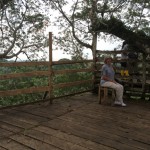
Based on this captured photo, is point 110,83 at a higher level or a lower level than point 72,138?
higher

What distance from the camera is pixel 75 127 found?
450cm

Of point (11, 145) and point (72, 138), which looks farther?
point (72, 138)

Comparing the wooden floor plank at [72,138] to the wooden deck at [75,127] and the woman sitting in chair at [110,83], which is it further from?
the woman sitting in chair at [110,83]

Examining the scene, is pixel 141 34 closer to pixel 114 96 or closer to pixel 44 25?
pixel 114 96

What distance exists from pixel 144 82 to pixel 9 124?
4.13m

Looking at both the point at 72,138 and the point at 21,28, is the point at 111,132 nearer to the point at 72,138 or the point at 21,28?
the point at 72,138

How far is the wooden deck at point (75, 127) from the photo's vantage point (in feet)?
12.2

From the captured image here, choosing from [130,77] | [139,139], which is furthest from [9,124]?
[130,77]

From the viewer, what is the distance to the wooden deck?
371 centimetres

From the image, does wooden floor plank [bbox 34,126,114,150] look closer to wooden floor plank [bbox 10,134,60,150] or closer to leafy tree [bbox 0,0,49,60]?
wooden floor plank [bbox 10,134,60,150]

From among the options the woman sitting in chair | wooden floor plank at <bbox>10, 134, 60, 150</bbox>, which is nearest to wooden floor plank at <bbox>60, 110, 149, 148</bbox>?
wooden floor plank at <bbox>10, 134, 60, 150</bbox>

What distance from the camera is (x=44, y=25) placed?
39.1ft

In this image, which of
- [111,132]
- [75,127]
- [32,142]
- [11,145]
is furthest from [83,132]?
[11,145]

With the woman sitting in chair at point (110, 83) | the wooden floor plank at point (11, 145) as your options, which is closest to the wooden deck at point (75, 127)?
the wooden floor plank at point (11, 145)
